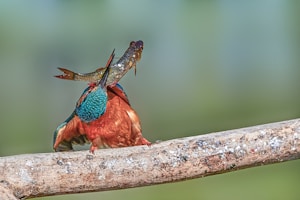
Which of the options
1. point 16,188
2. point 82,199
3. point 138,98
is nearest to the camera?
point 16,188

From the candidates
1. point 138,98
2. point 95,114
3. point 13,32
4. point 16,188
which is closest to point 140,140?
point 95,114

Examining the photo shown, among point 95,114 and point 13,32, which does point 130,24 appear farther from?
point 95,114

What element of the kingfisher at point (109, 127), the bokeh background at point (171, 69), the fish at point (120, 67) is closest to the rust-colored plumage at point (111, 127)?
the kingfisher at point (109, 127)

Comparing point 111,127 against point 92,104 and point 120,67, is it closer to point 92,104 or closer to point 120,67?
point 92,104

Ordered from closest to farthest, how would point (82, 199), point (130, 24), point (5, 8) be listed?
point (82, 199), point (130, 24), point (5, 8)

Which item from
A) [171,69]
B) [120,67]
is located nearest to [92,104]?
[120,67]

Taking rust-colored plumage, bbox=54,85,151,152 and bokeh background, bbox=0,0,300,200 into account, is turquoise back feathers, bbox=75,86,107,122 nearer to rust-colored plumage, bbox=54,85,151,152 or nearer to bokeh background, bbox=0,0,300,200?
rust-colored plumage, bbox=54,85,151,152

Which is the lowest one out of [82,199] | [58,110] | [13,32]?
[82,199]
